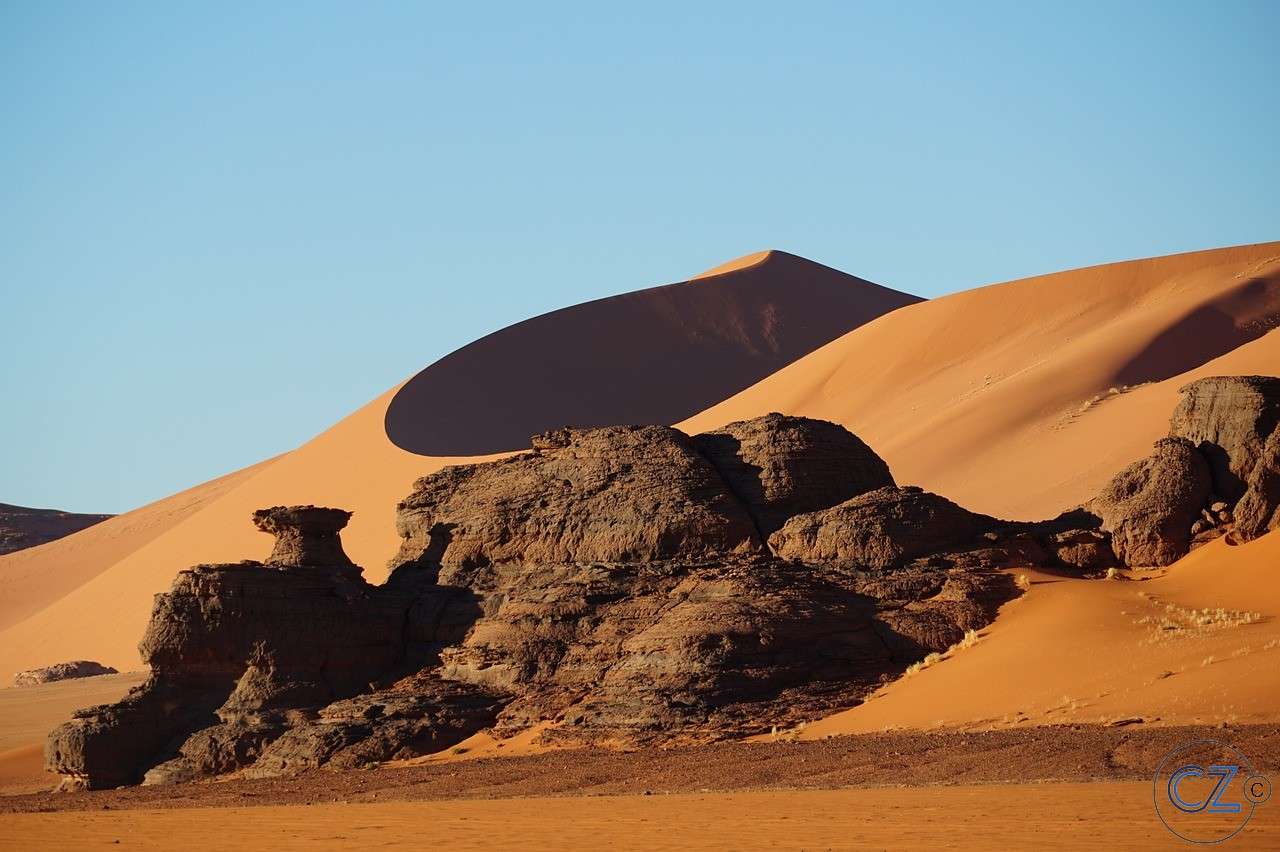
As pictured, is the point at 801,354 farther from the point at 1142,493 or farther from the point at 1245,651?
the point at 1245,651

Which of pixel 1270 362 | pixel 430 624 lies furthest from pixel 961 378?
pixel 430 624

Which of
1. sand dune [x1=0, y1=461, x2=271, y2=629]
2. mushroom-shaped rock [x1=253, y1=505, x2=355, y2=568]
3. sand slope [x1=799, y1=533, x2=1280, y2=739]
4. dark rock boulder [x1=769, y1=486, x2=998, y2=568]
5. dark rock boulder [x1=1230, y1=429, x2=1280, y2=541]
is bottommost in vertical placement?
sand slope [x1=799, y1=533, x2=1280, y2=739]

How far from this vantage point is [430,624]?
24156mm

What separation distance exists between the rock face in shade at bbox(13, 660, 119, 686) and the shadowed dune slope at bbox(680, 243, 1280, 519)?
22133 millimetres

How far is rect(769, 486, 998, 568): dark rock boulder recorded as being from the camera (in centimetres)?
2258

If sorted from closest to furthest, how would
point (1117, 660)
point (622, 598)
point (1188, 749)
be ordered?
1. point (1188, 749)
2. point (1117, 660)
3. point (622, 598)

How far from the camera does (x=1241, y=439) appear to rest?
23.6m

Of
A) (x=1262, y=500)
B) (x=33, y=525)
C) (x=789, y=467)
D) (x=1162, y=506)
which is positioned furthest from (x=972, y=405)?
(x=33, y=525)

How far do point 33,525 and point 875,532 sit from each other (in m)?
80.2

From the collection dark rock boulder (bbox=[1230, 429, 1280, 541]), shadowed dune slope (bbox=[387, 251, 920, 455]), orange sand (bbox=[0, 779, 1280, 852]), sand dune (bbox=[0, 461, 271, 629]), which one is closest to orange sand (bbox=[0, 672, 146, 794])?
orange sand (bbox=[0, 779, 1280, 852])

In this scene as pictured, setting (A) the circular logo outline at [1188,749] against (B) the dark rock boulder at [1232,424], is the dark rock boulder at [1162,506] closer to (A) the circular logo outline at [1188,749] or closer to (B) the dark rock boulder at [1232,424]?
(B) the dark rock boulder at [1232,424]

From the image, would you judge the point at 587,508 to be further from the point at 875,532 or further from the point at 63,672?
the point at 63,672

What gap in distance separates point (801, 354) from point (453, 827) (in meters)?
66.6

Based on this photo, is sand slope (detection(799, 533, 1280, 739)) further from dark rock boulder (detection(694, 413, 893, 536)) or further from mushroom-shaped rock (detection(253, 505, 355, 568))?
mushroom-shaped rock (detection(253, 505, 355, 568))
